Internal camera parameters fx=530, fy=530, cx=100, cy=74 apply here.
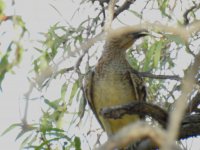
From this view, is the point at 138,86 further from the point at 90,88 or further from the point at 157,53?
the point at 157,53

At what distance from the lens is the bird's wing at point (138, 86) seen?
3.41 meters

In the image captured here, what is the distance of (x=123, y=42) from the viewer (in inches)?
148

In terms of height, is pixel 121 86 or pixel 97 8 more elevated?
pixel 97 8

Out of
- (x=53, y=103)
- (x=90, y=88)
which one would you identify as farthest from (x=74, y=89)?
(x=90, y=88)

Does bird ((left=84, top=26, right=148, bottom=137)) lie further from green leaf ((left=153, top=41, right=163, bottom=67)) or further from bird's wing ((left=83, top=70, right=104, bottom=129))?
green leaf ((left=153, top=41, right=163, bottom=67))

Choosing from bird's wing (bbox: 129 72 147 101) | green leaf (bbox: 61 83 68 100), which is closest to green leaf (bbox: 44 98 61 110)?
green leaf (bbox: 61 83 68 100)

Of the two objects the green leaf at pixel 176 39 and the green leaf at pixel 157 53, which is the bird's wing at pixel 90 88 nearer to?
the green leaf at pixel 157 53

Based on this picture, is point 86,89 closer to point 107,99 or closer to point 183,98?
point 107,99

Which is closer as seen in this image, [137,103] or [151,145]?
[137,103]

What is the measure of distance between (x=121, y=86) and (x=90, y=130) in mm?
716

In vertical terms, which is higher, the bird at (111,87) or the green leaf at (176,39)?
the green leaf at (176,39)

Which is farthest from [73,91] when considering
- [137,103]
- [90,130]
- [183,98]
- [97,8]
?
[183,98]

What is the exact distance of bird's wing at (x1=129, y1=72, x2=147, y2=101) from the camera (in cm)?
341

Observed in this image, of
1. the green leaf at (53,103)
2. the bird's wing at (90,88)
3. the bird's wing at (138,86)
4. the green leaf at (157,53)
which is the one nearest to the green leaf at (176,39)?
the green leaf at (157,53)
